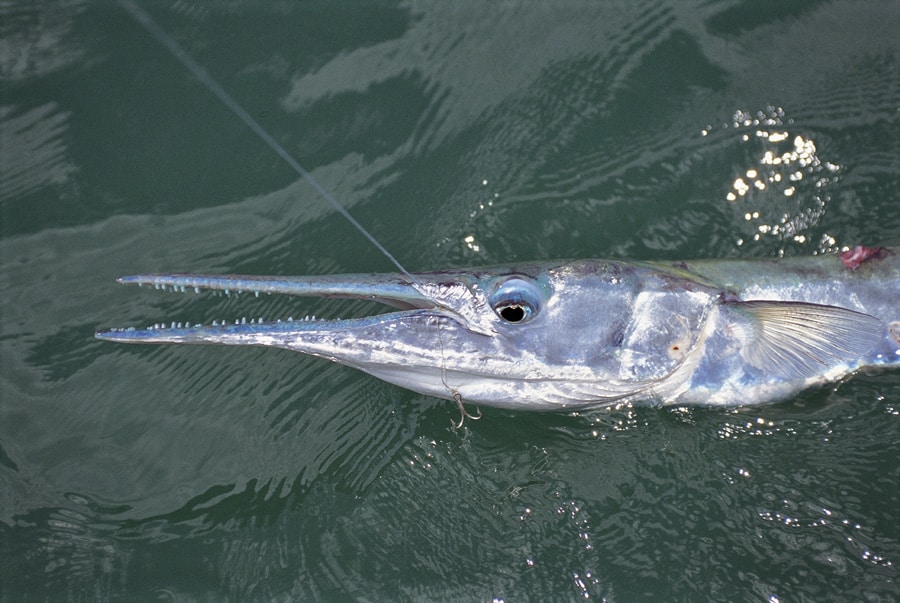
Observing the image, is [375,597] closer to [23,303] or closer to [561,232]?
[561,232]

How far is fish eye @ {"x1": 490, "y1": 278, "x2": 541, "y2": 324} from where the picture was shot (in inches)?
133

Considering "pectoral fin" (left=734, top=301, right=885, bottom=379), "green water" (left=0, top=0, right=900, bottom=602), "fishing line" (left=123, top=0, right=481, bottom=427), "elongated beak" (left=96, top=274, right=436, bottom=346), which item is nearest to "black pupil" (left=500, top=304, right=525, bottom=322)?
"elongated beak" (left=96, top=274, right=436, bottom=346)

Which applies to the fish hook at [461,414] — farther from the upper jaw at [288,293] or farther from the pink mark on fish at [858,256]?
the pink mark on fish at [858,256]

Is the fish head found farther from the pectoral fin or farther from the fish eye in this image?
the pectoral fin

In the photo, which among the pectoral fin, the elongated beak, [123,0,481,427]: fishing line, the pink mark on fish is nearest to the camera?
the elongated beak

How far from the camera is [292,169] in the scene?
4652 mm

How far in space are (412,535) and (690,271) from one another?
181cm

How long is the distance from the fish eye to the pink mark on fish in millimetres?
1567

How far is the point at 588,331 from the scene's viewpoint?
135 inches

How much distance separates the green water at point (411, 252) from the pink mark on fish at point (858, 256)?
557 millimetres

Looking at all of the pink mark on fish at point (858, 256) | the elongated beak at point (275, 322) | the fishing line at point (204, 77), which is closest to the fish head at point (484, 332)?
the elongated beak at point (275, 322)

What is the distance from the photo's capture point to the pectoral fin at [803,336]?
346 centimetres

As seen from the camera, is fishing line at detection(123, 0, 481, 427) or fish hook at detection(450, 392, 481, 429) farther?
fishing line at detection(123, 0, 481, 427)

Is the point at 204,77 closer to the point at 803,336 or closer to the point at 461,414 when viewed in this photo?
the point at 461,414
